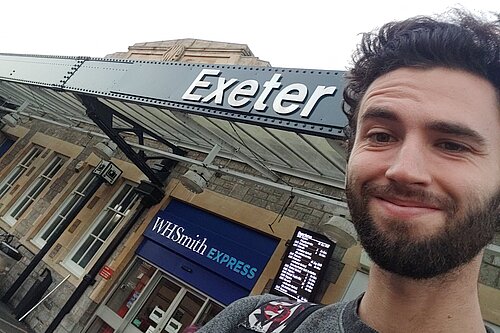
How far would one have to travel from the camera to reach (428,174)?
0.99 meters

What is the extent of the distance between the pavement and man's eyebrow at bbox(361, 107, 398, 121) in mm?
7442

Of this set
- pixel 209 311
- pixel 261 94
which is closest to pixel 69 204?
pixel 209 311

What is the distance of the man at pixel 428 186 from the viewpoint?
0.95 m

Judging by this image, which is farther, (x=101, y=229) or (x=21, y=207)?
(x=21, y=207)

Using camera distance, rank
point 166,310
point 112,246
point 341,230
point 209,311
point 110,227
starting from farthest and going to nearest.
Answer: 1. point 110,227
2. point 112,246
3. point 166,310
4. point 209,311
5. point 341,230

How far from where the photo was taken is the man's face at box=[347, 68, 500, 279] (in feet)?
3.08

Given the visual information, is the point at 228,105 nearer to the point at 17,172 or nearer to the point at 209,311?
the point at 209,311

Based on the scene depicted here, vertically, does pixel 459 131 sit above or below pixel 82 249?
above

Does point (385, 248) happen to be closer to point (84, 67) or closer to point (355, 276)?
point (355, 276)

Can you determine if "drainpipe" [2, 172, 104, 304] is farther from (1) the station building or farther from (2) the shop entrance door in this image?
(2) the shop entrance door

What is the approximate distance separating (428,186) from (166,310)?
19.5ft

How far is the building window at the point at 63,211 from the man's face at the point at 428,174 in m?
8.92

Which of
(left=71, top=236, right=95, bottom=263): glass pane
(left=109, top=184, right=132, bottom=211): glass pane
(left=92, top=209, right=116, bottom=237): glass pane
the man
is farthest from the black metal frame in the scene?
the man

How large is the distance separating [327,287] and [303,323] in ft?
11.8
